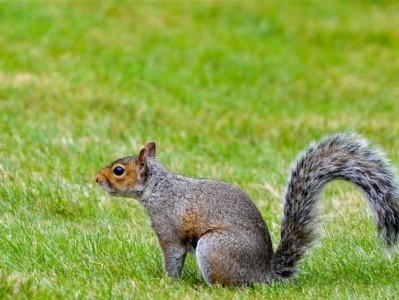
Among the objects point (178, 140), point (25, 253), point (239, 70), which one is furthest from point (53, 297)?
point (239, 70)

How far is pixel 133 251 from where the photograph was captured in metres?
6.37

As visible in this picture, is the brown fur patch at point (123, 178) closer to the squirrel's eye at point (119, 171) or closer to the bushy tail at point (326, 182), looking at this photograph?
the squirrel's eye at point (119, 171)

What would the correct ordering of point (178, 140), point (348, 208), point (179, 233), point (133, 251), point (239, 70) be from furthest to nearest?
1. point (239, 70)
2. point (178, 140)
3. point (348, 208)
4. point (133, 251)
5. point (179, 233)

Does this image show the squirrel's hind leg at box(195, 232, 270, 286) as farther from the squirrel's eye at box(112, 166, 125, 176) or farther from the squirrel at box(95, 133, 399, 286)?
the squirrel's eye at box(112, 166, 125, 176)

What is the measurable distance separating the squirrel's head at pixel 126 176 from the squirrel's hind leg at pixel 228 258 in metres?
0.64

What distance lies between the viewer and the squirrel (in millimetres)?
5672

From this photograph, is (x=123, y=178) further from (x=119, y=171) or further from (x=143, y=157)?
(x=143, y=157)

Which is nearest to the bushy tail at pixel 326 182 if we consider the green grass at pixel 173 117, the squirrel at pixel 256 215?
the squirrel at pixel 256 215

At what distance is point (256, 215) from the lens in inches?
232

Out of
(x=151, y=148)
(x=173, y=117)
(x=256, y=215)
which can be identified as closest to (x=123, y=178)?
(x=151, y=148)

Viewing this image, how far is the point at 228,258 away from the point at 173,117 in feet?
17.7

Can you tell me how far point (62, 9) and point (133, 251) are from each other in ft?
30.0

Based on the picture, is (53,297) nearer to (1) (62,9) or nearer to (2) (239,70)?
(2) (239,70)

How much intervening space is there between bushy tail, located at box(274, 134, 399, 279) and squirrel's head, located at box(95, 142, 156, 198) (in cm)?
86
